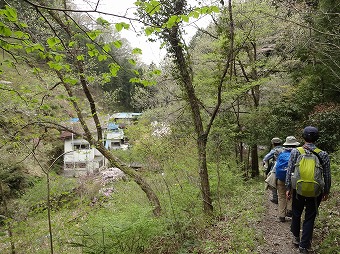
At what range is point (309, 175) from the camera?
11.9 ft

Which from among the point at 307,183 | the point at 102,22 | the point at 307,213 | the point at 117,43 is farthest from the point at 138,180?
the point at 102,22

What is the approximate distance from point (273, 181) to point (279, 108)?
773 cm

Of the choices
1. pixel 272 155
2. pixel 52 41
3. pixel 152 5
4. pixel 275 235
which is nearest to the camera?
pixel 152 5

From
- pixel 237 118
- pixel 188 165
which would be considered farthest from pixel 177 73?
pixel 237 118

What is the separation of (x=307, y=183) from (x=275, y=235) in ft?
5.91

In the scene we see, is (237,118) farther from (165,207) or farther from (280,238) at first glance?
(280,238)

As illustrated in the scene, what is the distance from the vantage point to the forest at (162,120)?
145 inches

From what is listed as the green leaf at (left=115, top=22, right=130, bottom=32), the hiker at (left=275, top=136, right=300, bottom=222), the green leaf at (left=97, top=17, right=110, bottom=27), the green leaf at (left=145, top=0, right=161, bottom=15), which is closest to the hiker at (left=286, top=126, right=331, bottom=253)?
the hiker at (left=275, top=136, right=300, bottom=222)

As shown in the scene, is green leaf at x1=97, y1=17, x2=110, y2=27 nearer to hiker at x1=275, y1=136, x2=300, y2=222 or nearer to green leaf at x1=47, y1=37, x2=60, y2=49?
green leaf at x1=47, y1=37, x2=60, y2=49

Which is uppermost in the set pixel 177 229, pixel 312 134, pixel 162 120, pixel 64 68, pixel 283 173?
pixel 64 68

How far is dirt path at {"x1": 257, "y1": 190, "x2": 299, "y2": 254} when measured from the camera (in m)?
4.36

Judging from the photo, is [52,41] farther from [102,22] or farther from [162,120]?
[162,120]

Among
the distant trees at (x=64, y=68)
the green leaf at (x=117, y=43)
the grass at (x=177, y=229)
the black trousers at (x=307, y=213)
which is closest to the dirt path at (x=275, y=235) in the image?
the grass at (x=177, y=229)

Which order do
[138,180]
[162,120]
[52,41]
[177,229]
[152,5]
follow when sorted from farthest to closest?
[162,120]
[138,180]
[177,229]
[52,41]
[152,5]
